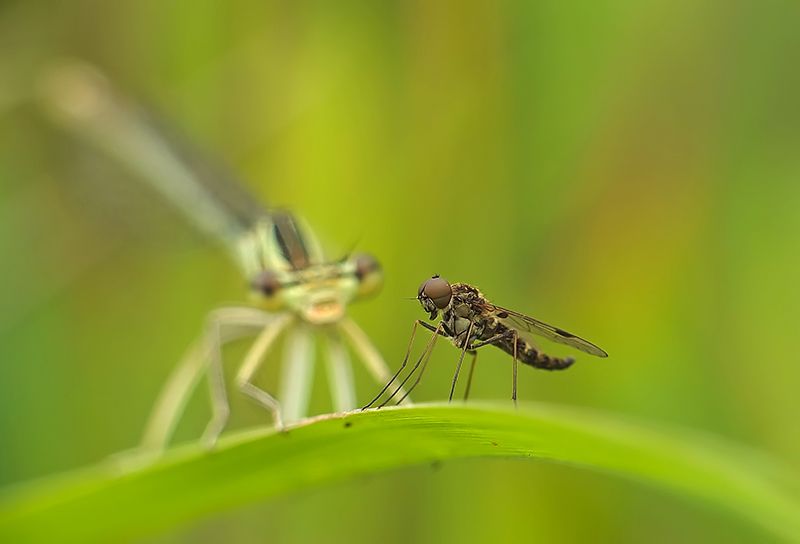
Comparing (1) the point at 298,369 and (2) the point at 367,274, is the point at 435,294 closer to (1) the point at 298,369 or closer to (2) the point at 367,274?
(2) the point at 367,274

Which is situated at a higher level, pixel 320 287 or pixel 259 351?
pixel 320 287

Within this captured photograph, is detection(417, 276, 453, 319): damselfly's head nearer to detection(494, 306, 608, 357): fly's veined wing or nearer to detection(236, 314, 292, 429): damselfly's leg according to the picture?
detection(494, 306, 608, 357): fly's veined wing

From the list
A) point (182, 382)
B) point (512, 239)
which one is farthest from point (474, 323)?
point (182, 382)

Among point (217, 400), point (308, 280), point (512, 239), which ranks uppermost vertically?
point (512, 239)

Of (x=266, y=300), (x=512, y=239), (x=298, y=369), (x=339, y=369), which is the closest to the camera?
(x=266, y=300)

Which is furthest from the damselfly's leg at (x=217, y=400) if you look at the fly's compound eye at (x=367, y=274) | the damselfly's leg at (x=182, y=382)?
the fly's compound eye at (x=367, y=274)

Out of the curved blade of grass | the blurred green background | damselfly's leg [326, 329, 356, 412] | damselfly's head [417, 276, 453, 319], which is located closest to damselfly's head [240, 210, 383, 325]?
damselfly's leg [326, 329, 356, 412]

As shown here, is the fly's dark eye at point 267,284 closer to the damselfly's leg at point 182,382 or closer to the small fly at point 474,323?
the damselfly's leg at point 182,382
